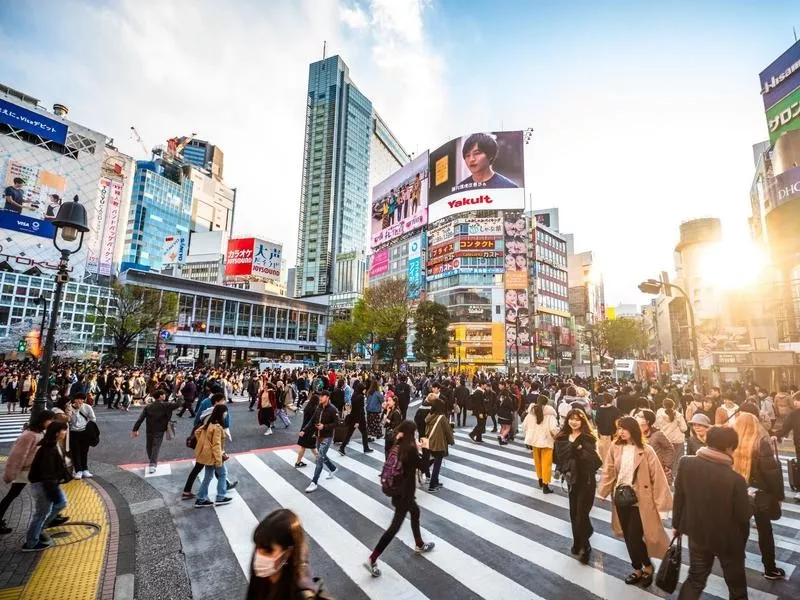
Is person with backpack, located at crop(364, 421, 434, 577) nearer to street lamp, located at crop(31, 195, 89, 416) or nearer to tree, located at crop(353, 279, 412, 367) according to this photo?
street lamp, located at crop(31, 195, 89, 416)

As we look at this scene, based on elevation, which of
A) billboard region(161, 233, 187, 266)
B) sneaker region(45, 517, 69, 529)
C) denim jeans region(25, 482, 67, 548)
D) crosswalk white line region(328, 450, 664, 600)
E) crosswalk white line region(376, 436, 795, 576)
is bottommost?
crosswalk white line region(376, 436, 795, 576)

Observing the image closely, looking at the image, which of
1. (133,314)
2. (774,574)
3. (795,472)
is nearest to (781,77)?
(795,472)

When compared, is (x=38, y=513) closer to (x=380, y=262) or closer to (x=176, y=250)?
(x=380, y=262)

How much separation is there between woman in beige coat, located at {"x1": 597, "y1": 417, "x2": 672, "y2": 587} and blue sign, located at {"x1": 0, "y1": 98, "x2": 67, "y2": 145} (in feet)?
224

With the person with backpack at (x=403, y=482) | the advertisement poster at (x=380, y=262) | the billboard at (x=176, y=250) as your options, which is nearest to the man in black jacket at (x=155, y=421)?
the person with backpack at (x=403, y=482)

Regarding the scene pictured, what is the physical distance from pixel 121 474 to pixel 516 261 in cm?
6050

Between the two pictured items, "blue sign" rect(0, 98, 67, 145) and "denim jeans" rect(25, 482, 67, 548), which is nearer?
"denim jeans" rect(25, 482, 67, 548)

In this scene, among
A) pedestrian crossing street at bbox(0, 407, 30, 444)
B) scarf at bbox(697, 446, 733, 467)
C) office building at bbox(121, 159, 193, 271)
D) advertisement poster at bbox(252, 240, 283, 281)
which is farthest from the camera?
office building at bbox(121, 159, 193, 271)

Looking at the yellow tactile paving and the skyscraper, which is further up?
the skyscraper

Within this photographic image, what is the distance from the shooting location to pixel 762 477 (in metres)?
4.51

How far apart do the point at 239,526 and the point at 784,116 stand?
1290 inches

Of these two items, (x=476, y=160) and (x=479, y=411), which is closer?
(x=479, y=411)

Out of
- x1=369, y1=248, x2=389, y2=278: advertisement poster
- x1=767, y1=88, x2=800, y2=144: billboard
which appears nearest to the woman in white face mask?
x1=767, y1=88, x2=800, y2=144: billboard

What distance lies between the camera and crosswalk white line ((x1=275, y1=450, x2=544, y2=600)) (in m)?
3.95
